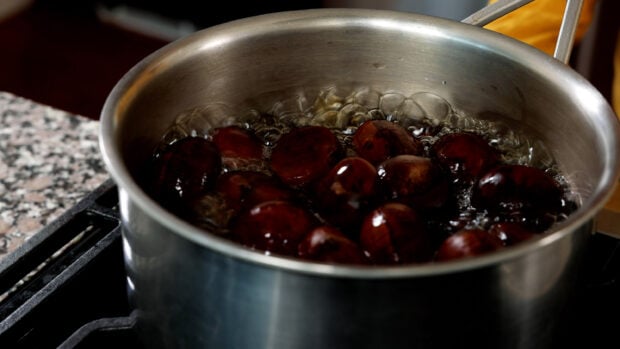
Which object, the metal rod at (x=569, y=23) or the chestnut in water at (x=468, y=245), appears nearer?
the chestnut in water at (x=468, y=245)

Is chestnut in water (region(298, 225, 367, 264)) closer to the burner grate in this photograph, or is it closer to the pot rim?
the pot rim

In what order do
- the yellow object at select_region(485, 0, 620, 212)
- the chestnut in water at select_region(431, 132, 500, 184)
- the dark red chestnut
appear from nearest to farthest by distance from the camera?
1. the dark red chestnut
2. the chestnut in water at select_region(431, 132, 500, 184)
3. the yellow object at select_region(485, 0, 620, 212)

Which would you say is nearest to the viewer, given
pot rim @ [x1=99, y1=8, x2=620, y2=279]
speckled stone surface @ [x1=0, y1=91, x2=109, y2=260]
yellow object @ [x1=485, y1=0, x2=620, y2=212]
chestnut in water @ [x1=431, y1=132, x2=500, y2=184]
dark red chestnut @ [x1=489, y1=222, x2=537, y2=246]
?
pot rim @ [x1=99, y1=8, x2=620, y2=279]

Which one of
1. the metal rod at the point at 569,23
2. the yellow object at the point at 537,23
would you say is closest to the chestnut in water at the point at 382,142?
the metal rod at the point at 569,23

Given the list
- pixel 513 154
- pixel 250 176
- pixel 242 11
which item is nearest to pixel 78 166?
pixel 250 176

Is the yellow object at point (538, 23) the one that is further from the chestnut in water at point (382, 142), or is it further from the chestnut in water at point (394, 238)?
the chestnut in water at point (394, 238)

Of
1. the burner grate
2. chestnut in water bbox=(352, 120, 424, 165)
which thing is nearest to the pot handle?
chestnut in water bbox=(352, 120, 424, 165)

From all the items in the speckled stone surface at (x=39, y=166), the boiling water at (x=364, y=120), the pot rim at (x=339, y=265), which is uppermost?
the pot rim at (x=339, y=265)
